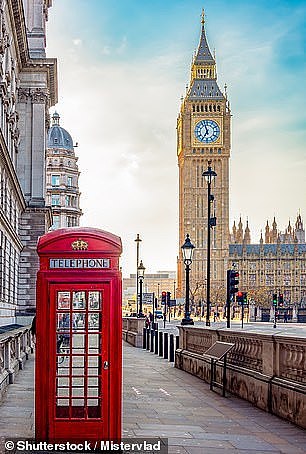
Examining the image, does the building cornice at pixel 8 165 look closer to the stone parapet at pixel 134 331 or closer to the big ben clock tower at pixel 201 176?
the stone parapet at pixel 134 331

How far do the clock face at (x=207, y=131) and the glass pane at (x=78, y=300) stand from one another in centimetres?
17072

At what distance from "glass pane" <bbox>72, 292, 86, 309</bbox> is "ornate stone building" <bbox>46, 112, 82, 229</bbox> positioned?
105 meters

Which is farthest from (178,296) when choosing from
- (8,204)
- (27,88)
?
(8,204)

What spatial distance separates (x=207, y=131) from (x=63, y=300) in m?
172

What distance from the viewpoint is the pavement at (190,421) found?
10070 millimetres

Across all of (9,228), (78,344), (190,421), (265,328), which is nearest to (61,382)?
(78,344)

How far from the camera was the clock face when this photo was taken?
17925 cm

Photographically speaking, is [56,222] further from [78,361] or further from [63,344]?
[78,361]

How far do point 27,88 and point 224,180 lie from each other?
125m

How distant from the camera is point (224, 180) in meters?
178

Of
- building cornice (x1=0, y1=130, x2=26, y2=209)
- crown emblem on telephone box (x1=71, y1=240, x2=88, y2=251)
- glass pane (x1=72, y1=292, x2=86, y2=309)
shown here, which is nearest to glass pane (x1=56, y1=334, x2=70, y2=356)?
glass pane (x1=72, y1=292, x2=86, y2=309)

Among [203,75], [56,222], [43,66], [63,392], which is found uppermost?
[203,75]

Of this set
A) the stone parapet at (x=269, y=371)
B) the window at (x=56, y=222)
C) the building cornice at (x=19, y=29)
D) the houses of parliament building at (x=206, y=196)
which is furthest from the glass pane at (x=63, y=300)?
the houses of parliament building at (x=206, y=196)

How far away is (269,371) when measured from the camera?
42.9 feet
